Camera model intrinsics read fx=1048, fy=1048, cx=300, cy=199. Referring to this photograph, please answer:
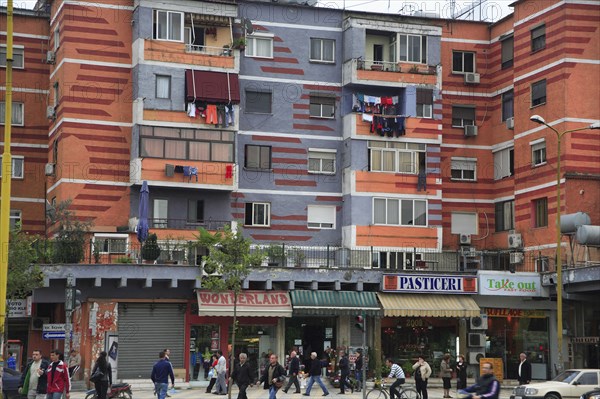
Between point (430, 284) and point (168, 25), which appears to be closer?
point (430, 284)

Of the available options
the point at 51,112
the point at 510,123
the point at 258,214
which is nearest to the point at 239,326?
the point at 258,214

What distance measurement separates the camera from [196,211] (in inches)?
1967

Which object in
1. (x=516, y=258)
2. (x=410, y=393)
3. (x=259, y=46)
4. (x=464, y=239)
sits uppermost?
(x=259, y=46)

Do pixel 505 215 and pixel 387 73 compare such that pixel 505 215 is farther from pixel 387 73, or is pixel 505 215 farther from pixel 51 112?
pixel 51 112

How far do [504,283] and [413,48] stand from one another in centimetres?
1314

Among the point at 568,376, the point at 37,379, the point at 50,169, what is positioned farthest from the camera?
the point at 50,169

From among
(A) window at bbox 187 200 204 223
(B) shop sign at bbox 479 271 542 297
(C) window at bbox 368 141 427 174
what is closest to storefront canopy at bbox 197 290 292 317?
(A) window at bbox 187 200 204 223

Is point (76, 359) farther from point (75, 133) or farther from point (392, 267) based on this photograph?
point (392, 267)

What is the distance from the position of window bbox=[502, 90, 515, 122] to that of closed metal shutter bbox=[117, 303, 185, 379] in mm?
20266

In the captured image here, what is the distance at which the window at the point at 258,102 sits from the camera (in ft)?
169

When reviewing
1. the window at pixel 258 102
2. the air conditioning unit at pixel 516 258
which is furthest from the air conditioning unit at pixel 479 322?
the window at pixel 258 102

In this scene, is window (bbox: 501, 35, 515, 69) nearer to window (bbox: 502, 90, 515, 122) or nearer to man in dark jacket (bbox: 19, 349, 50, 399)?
window (bbox: 502, 90, 515, 122)

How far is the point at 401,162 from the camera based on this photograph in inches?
2068

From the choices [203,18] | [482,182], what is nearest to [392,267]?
[482,182]
